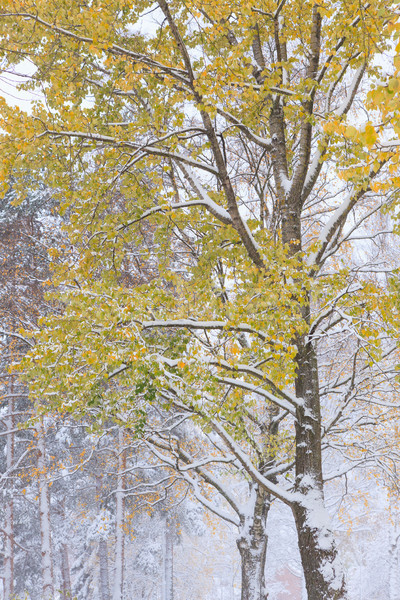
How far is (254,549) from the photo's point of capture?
6.71 meters

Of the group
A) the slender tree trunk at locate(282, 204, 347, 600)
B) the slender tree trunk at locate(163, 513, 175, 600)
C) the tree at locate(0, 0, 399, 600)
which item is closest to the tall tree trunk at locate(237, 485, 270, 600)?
the tree at locate(0, 0, 399, 600)

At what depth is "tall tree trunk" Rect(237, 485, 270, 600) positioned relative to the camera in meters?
6.59

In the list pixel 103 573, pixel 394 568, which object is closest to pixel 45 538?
pixel 103 573

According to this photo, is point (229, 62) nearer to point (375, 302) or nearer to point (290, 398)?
point (375, 302)

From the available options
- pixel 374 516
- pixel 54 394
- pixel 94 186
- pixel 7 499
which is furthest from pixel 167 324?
pixel 374 516

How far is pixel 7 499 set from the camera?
1252cm

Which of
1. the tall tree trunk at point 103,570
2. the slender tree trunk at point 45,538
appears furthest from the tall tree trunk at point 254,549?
the tall tree trunk at point 103,570

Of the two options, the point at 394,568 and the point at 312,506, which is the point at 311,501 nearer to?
the point at 312,506

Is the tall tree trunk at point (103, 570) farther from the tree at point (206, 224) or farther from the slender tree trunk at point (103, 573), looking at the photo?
the tree at point (206, 224)

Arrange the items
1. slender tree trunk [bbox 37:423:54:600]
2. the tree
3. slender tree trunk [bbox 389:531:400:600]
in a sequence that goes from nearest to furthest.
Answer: the tree < slender tree trunk [bbox 37:423:54:600] < slender tree trunk [bbox 389:531:400:600]

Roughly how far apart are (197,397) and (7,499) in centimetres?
1094

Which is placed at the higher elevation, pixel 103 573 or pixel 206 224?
pixel 206 224

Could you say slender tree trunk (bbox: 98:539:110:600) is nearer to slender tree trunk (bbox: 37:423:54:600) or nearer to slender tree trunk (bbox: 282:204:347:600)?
slender tree trunk (bbox: 37:423:54:600)

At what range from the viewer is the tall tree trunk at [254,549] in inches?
259
